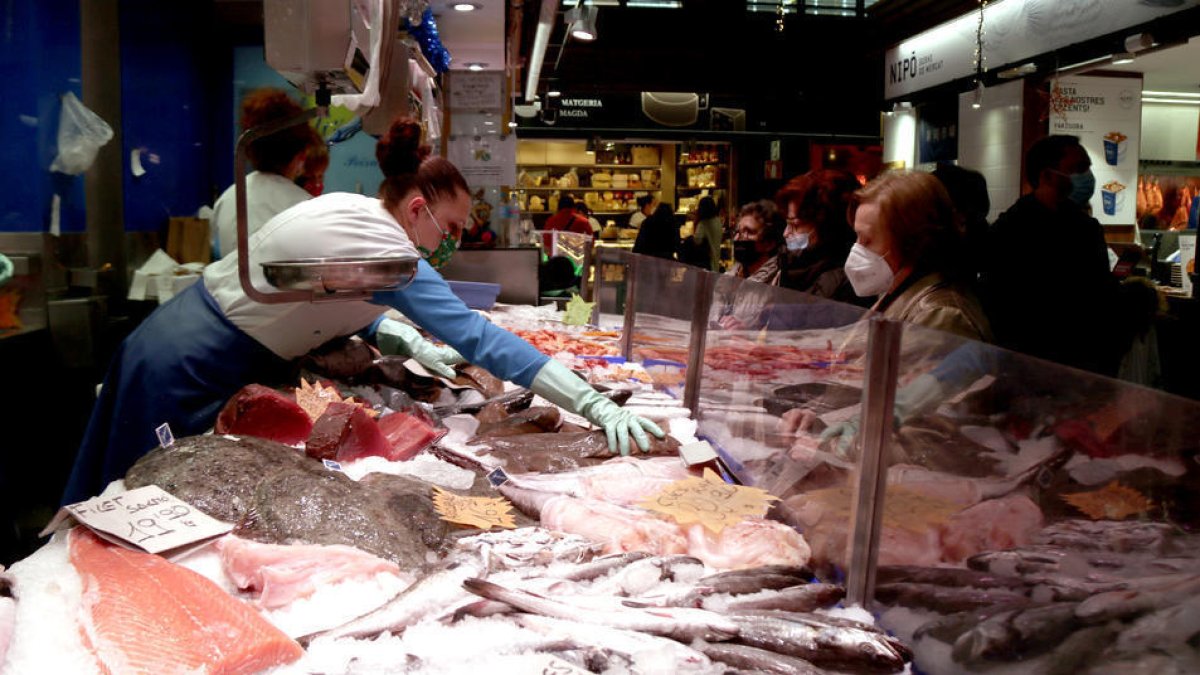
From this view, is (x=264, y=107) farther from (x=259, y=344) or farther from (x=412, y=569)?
(x=412, y=569)

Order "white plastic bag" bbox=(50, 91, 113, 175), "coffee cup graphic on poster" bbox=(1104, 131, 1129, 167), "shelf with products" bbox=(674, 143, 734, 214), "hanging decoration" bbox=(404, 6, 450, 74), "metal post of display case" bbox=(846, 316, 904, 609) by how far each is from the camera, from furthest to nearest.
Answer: "shelf with products" bbox=(674, 143, 734, 214), "coffee cup graphic on poster" bbox=(1104, 131, 1129, 167), "white plastic bag" bbox=(50, 91, 113, 175), "hanging decoration" bbox=(404, 6, 450, 74), "metal post of display case" bbox=(846, 316, 904, 609)

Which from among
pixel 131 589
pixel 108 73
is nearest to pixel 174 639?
pixel 131 589

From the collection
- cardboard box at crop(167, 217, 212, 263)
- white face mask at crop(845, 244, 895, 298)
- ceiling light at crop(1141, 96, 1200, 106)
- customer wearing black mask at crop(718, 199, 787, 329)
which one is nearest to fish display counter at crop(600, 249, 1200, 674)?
white face mask at crop(845, 244, 895, 298)

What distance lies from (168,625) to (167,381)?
1634 mm

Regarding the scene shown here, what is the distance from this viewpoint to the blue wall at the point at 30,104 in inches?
221

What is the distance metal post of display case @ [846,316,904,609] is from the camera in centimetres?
169

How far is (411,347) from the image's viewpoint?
4.06 metres

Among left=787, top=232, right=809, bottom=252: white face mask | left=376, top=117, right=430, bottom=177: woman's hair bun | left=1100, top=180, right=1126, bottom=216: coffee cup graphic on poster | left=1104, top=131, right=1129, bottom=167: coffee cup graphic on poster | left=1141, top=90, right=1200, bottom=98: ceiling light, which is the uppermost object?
left=1141, top=90, right=1200, bottom=98: ceiling light

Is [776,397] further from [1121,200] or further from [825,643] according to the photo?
[1121,200]

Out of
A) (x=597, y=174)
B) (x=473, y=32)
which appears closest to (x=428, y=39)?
(x=473, y=32)

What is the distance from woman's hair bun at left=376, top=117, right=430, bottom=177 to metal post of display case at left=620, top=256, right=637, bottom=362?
1.48 meters

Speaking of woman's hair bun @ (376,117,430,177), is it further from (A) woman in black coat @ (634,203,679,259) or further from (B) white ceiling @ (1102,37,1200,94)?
(A) woman in black coat @ (634,203,679,259)

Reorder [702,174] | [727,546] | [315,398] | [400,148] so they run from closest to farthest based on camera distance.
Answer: [727,546], [315,398], [400,148], [702,174]

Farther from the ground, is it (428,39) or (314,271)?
(428,39)
